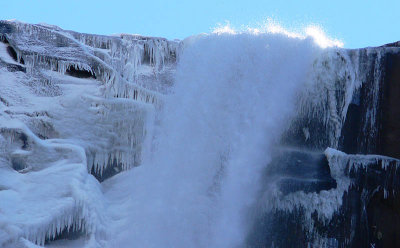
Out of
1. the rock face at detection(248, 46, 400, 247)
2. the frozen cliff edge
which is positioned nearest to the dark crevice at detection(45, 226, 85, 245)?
the frozen cliff edge

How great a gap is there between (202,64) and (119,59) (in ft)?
3.48

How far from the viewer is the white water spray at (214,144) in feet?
16.9

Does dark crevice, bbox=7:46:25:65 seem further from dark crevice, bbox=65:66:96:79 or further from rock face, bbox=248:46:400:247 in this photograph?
rock face, bbox=248:46:400:247

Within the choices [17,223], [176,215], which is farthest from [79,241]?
[176,215]

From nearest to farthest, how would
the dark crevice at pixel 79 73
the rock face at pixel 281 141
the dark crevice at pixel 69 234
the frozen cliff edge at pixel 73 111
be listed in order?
the dark crevice at pixel 69 234 → the frozen cliff edge at pixel 73 111 → the rock face at pixel 281 141 → the dark crevice at pixel 79 73

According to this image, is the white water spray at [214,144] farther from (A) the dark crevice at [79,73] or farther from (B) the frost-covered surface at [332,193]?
(A) the dark crevice at [79,73]

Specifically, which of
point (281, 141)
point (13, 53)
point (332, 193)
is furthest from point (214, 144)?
point (13, 53)

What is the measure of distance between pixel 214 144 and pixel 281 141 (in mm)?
758

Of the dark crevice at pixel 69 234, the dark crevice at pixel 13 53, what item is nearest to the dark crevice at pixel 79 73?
the dark crevice at pixel 13 53

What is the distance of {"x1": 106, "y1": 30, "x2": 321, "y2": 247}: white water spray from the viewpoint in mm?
5156

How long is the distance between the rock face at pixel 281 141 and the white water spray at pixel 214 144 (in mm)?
190

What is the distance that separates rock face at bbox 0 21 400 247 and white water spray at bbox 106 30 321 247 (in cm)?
19

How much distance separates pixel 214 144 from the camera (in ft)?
17.9

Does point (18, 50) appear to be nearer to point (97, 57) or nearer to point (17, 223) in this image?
point (97, 57)
